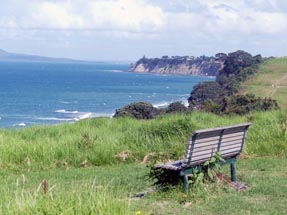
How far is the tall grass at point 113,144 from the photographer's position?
1086 centimetres

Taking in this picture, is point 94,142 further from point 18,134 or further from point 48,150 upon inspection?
point 18,134

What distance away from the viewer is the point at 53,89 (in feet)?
413

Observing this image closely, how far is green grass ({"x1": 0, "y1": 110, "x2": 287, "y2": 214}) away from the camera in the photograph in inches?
215

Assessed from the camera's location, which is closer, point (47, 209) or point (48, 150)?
point (47, 209)

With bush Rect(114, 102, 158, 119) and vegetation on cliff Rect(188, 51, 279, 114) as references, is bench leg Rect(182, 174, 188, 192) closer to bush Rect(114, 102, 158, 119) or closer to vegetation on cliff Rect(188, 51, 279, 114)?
bush Rect(114, 102, 158, 119)

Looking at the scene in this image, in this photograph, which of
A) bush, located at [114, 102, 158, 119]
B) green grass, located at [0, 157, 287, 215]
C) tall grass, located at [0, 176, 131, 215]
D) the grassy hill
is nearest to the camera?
tall grass, located at [0, 176, 131, 215]

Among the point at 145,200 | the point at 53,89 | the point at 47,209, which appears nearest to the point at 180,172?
the point at 145,200

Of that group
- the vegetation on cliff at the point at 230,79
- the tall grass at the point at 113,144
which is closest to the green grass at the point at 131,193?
the tall grass at the point at 113,144

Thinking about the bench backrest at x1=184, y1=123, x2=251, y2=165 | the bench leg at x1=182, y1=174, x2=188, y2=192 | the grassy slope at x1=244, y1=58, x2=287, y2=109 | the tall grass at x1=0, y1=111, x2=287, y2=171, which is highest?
the bench backrest at x1=184, y1=123, x2=251, y2=165

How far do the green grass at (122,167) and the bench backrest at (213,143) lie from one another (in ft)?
1.37

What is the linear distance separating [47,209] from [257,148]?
697 cm

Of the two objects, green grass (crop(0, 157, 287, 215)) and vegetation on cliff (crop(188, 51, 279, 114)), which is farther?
vegetation on cliff (crop(188, 51, 279, 114))

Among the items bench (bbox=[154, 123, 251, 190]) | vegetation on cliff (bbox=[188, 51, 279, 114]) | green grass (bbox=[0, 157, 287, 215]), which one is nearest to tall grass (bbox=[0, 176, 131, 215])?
green grass (bbox=[0, 157, 287, 215])

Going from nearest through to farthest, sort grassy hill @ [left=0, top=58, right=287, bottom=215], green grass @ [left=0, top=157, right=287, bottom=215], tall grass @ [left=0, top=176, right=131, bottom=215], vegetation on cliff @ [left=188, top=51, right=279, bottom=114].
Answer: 1. tall grass @ [left=0, top=176, right=131, bottom=215]
2. green grass @ [left=0, top=157, right=287, bottom=215]
3. grassy hill @ [left=0, top=58, right=287, bottom=215]
4. vegetation on cliff @ [left=188, top=51, right=279, bottom=114]
